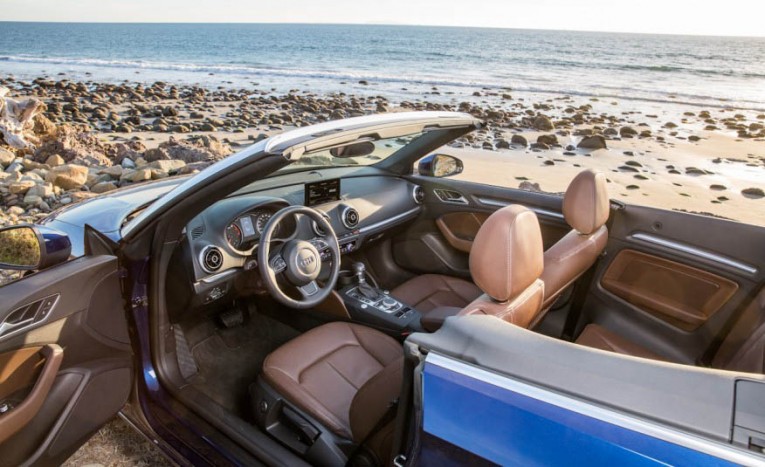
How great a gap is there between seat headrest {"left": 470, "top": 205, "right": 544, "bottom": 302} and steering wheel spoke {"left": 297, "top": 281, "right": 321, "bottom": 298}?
43.3 inches

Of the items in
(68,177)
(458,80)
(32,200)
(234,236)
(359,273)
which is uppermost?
(458,80)

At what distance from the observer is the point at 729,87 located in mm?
24734

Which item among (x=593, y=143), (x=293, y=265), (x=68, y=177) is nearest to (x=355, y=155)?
(x=293, y=265)

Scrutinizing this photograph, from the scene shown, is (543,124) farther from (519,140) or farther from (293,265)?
(293,265)

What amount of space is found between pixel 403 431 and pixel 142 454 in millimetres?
1763

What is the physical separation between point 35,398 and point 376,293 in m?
1.96

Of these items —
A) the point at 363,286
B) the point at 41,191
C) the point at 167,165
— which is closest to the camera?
the point at 363,286

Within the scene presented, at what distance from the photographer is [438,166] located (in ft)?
12.7

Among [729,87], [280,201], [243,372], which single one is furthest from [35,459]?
[729,87]

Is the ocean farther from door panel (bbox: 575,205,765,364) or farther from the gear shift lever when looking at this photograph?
door panel (bbox: 575,205,765,364)

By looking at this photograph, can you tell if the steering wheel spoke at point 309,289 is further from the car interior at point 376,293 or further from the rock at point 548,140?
the rock at point 548,140

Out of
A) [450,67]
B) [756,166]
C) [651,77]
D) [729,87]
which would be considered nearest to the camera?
[756,166]

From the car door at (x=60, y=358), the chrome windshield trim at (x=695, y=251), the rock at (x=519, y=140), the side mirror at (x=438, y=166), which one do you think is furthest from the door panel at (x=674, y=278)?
the rock at (x=519, y=140)

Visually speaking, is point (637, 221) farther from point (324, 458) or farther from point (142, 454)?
point (142, 454)
